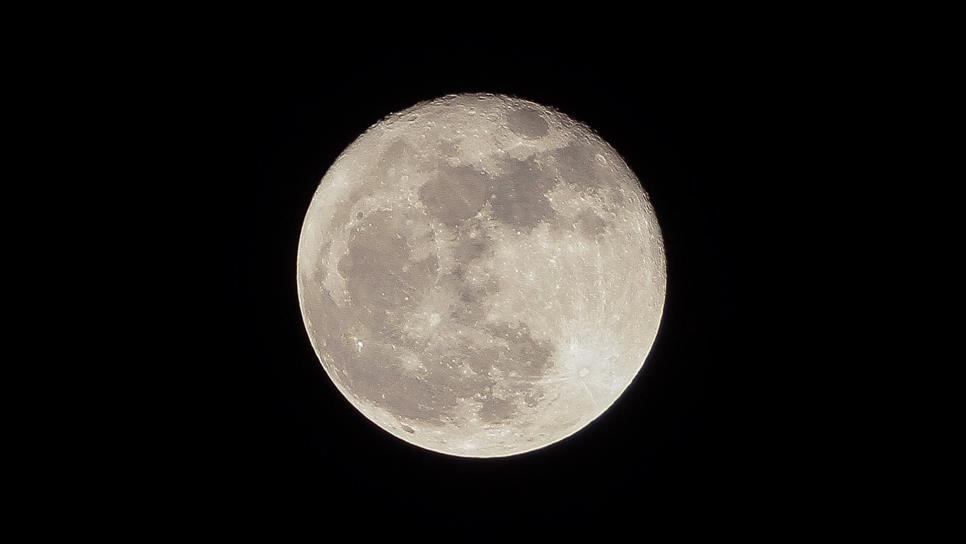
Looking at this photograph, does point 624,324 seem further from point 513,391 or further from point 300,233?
point 300,233

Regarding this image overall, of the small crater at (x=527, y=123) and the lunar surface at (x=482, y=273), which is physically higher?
the small crater at (x=527, y=123)

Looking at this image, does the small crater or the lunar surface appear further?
the small crater

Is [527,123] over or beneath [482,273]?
over

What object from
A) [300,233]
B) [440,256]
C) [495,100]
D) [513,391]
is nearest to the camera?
[440,256]

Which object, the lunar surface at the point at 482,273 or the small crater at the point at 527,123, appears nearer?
the lunar surface at the point at 482,273

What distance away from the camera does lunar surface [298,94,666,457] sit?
4.17 metres

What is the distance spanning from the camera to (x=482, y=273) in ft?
13.6

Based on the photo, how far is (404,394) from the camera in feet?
14.8

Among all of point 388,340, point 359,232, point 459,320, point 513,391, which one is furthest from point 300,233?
point 513,391

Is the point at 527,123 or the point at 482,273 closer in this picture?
the point at 482,273

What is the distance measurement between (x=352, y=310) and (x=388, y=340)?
34 centimetres

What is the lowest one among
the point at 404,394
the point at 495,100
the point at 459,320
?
the point at 404,394

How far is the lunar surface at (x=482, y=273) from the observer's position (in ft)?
13.7

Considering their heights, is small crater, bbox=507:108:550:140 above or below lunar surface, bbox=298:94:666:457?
above
